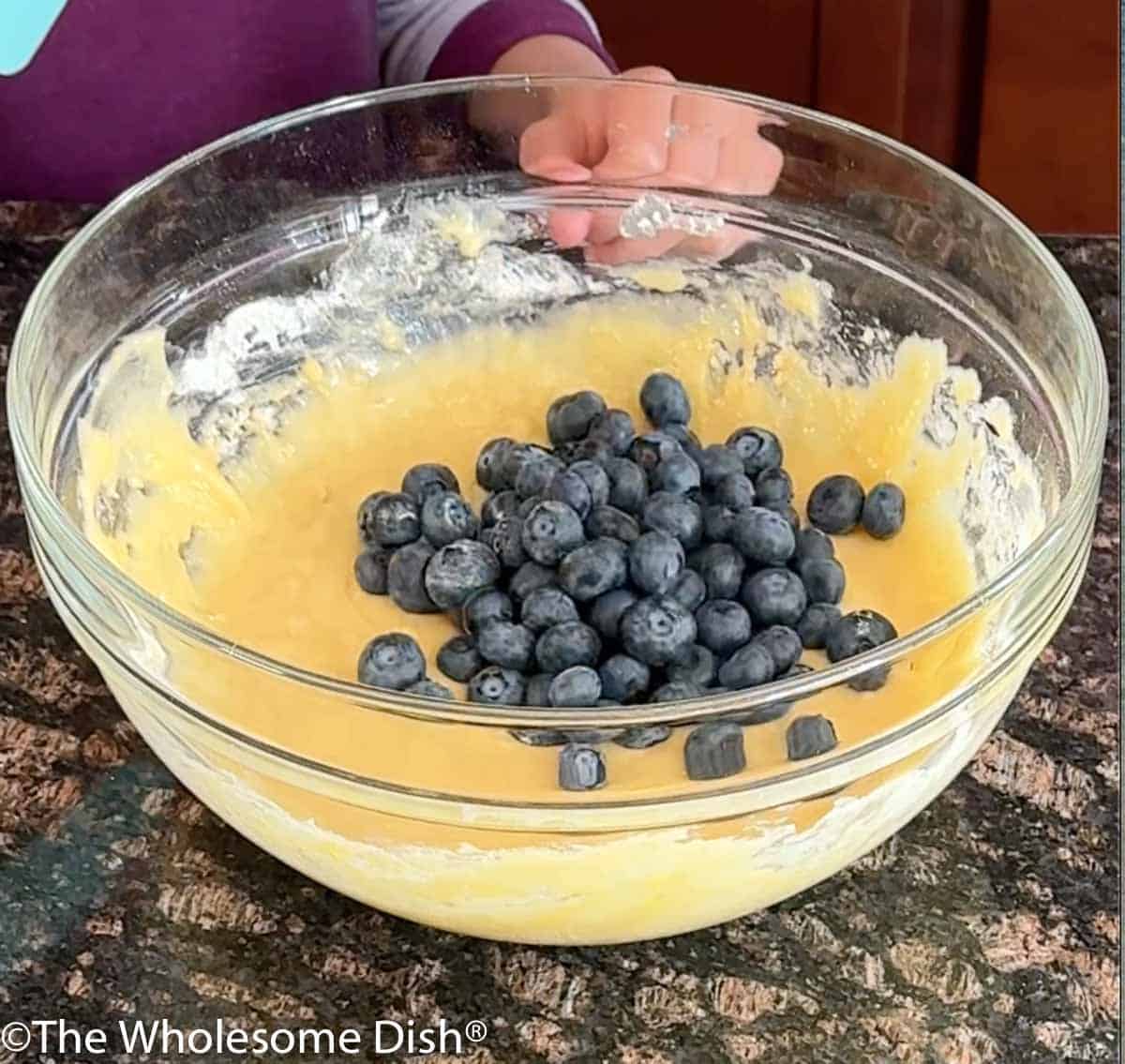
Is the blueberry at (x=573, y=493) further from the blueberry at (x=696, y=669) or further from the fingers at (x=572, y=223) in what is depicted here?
the fingers at (x=572, y=223)

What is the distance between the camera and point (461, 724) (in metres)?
0.63

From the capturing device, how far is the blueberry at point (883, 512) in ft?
3.08

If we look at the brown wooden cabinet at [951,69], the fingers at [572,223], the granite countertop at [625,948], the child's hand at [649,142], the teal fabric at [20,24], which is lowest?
the brown wooden cabinet at [951,69]

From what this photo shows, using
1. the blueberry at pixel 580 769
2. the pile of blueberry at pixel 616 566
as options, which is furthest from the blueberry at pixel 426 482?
the blueberry at pixel 580 769

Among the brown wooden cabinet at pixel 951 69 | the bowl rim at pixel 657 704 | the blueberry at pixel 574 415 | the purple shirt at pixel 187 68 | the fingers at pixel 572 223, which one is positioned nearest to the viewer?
the bowl rim at pixel 657 704

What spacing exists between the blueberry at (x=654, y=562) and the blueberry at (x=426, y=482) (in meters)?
0.13

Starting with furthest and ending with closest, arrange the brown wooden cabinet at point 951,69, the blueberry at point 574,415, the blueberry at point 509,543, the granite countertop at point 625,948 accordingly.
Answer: the brown wooden cabinet at point 951,69, the blueberry at point 574,415, the blueberry at point 509,543, the granite countertop at point 625,948

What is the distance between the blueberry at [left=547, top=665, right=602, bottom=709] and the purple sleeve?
2.66 feet

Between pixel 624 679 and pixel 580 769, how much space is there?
0.16m

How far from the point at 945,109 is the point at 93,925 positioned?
1.55 meters

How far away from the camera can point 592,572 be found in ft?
2.79

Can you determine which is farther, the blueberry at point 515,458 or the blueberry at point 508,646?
the blueberry at point 515,458

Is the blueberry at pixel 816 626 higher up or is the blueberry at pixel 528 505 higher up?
the blueberry at pixel 528 505

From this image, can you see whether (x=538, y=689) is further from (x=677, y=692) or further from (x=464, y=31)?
(x=464, y=31)
